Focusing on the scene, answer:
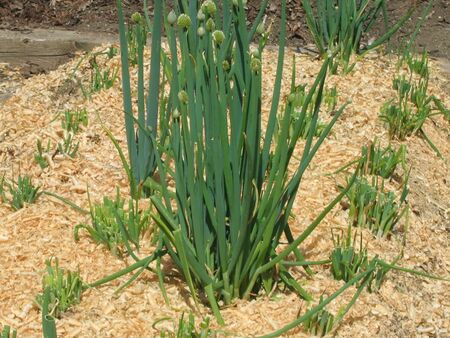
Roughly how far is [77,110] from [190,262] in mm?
1546

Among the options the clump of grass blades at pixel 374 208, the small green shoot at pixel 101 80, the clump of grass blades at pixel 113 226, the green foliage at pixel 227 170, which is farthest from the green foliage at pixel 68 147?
the clump of grass blades at pixel 374 208

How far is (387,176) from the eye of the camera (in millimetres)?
3424

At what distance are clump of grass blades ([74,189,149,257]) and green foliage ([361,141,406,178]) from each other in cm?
98

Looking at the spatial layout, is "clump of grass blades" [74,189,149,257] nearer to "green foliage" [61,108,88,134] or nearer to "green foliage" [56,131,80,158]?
"green foliage" [56,131,80,158]

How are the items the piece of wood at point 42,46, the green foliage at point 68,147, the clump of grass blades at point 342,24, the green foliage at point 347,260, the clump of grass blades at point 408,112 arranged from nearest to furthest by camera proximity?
the green foliage at point 347,260 → the green foliage at point 68,147 → the clump of grass blades at point 408,112 → the clump of grass blades at point 342,24 → the piece of wood at point 42,46

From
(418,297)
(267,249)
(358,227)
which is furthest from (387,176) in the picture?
(267,249)

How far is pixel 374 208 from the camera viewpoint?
3.10 metres

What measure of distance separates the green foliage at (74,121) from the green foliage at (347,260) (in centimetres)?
139

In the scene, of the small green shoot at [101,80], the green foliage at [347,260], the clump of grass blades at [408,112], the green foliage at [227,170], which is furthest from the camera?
the small green shoot at [101,80]

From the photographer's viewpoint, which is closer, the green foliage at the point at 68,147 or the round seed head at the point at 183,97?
the round seed head at the point at 183,97

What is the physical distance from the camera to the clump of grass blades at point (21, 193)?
3.12 m

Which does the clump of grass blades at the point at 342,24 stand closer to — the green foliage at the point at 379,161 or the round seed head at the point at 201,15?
the green foliage at the point at 379,161

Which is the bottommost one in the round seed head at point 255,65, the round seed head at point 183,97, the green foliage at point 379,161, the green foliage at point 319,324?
the green foliage at point 319,324

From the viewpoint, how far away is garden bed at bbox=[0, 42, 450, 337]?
8.64 ft
